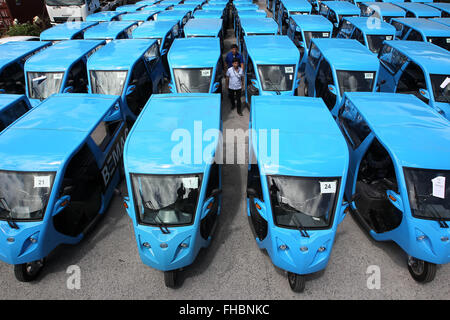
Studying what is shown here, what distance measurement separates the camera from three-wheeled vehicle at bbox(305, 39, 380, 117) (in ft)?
23.8

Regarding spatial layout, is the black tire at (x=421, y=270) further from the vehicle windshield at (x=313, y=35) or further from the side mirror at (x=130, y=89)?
the vehicle windshield at (x=313, y=35)

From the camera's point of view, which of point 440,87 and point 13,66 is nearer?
point 440,87

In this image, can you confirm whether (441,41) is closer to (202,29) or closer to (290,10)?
(290,10)

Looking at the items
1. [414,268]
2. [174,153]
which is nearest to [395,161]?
[414,268]

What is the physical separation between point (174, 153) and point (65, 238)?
2396 millimetres

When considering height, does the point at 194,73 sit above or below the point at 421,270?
above

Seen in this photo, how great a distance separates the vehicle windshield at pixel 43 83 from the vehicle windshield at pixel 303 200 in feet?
22.6

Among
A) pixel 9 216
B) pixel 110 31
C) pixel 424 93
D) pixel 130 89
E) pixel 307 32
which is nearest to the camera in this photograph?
pixel 9 216

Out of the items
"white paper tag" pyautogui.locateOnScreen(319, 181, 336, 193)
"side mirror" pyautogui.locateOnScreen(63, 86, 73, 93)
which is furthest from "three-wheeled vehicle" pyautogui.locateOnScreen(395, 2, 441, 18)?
"side mirror" pyautogui.locateOnScreen(63, 86, 73, 93)

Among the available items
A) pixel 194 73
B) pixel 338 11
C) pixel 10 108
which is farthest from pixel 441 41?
pixel 10 108

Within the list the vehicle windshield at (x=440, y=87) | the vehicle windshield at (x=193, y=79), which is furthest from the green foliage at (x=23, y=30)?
the vehicle windshield at (x=440, y=87)

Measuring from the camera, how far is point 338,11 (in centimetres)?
1331

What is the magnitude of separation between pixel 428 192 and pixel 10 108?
332 inches

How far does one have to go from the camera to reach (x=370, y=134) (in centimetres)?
511
